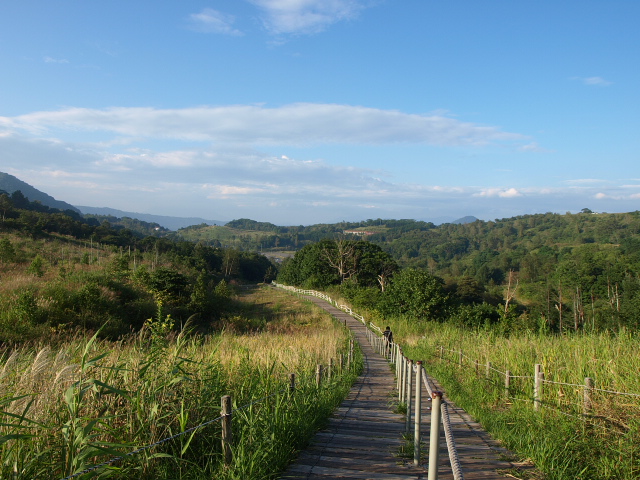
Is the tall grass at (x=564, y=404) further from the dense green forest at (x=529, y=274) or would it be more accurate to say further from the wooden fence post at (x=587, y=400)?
the dense green forest at (x=529, y=274)

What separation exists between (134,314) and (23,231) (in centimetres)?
2998

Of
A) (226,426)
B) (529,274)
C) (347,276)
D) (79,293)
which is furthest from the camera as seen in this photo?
(529,274)

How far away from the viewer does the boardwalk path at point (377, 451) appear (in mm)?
3799

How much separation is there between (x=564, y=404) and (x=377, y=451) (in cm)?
320

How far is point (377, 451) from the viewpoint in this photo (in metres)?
4.46

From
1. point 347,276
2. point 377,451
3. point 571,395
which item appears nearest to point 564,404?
point 571,395

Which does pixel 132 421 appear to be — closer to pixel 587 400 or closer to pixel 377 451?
pixel 377 451

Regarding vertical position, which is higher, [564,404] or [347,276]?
[564,404]

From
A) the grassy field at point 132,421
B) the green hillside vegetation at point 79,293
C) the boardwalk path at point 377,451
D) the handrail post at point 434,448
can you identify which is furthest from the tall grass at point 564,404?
the green hillside vegetation at point 79,293

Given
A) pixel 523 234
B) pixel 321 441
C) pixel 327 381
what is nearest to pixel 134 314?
pixel 327 381

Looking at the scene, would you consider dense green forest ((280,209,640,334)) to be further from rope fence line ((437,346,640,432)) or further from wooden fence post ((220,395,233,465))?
wooden fence post ((220,395,233,465))

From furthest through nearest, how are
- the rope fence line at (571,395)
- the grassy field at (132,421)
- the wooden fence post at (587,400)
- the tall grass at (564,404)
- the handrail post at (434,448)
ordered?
1. the wooden fence post at (587,400)
2. the rope fence line at (571,395)
3. the tall grass at (564,404)
4. the grassy field at (132,421)
5. the handrail post at (434,448)

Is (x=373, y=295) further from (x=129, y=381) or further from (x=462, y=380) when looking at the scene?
(x=129, y=381)

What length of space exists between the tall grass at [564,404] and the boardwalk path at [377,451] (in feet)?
1.15
